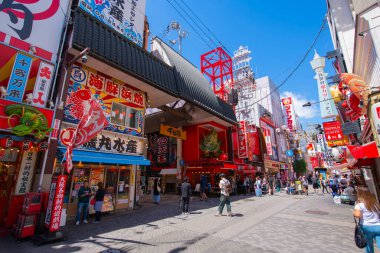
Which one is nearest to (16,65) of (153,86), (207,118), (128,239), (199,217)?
(153,86)

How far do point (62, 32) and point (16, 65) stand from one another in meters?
2.90

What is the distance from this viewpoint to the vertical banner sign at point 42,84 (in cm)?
802

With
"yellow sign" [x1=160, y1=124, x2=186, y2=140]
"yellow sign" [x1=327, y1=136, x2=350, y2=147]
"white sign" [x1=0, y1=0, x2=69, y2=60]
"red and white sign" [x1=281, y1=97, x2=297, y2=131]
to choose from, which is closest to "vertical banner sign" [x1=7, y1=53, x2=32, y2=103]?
"white sign" [x1=0, y1=0, x2=69, y2=60]

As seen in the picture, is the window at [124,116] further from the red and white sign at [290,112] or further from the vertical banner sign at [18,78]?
the red and white sign at [290,112]

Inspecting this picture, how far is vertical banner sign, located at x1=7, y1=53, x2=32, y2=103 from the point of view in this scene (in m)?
7.41

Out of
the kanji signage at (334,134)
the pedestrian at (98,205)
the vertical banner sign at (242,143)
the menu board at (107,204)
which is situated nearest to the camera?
the pedestrian at (98,205)

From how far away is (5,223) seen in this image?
7.68m

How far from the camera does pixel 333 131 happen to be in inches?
649

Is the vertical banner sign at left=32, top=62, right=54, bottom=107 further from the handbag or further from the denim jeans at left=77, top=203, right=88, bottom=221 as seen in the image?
the handbag

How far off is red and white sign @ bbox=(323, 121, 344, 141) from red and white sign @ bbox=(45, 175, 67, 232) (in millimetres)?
18836

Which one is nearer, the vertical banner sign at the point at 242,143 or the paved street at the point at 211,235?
the paved street at the point at 211,235

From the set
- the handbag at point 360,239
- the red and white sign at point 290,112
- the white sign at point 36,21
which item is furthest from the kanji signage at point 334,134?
the red and white sign at point 290,112

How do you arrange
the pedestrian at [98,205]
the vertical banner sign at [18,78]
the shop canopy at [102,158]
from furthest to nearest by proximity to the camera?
the pedestrian at [98,205], the shop canopy at [102,158], the vertical banner sign at [18,78]

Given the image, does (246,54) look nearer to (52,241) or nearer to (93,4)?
(93,4)
